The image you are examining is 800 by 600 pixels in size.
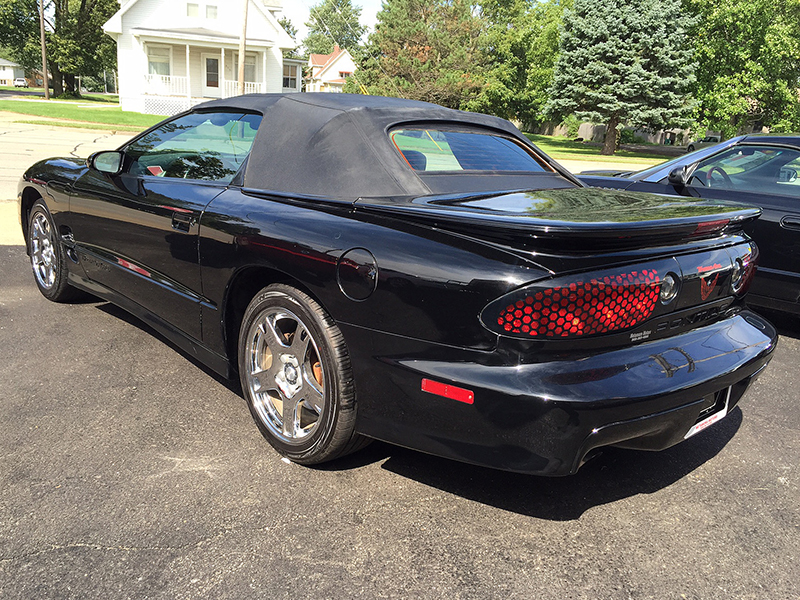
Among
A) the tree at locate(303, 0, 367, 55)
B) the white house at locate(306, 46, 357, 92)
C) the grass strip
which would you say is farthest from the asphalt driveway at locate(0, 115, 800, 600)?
the tree at locate(303, 0, 367, 55)

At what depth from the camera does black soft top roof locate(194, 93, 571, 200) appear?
2.78 meters

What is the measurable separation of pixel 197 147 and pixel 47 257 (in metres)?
1.96

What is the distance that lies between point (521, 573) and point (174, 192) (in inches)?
98.5

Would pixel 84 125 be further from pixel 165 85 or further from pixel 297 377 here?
pixel 297 377

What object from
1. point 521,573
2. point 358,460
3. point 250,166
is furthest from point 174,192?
point 521,573

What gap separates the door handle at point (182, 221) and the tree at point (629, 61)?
1194 inches

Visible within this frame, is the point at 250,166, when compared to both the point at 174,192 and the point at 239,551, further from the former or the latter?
the point at 239,551

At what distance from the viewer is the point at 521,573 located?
2.20 m

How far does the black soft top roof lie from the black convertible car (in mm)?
10

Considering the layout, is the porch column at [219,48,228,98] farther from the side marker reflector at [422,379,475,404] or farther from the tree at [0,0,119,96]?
the side marker reflector at [422,379,475,404]

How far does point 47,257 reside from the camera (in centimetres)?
487

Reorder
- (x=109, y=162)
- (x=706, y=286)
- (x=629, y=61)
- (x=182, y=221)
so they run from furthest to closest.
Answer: (x=629, y=61) → (x=109, y=162) → (x=182, y=221) → (x=706, y=286)

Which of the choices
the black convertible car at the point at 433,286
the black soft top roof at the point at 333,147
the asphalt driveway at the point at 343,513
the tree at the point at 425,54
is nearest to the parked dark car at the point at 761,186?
the asphalt driveway at the point at 343,513

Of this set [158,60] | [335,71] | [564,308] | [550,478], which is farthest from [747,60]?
[335,71]
